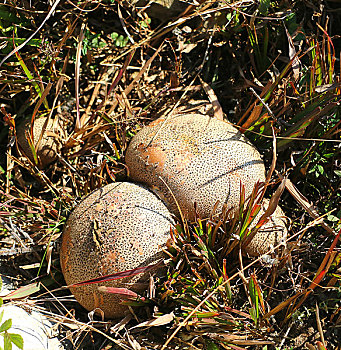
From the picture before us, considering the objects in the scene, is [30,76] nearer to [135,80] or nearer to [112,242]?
[135,80]

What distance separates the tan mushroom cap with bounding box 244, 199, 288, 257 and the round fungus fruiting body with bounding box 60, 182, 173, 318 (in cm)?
38

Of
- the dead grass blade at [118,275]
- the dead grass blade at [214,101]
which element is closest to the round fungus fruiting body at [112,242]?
the dead grass blade at [118,275]

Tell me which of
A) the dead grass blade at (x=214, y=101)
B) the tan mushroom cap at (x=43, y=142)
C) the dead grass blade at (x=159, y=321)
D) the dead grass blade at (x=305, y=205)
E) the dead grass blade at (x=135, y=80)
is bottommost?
the dead grass blade at (x=159, y=321)

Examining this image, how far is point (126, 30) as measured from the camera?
90.2 inches

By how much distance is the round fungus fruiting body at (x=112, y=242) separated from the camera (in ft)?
5.81

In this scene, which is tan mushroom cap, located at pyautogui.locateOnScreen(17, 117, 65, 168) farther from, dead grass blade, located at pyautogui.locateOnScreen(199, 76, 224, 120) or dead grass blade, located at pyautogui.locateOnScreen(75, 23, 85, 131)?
dead grass blade, located at pyautogui.locateOnScreen(199, 76, 224, 120)

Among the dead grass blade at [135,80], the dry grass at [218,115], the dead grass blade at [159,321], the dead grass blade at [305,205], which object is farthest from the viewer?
the dead grass blade at [135,80]

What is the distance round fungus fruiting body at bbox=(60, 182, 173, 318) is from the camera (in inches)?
69.7

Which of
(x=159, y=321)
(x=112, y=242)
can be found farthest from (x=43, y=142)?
(x=159, y=321)

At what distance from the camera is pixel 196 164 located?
6.17 ft

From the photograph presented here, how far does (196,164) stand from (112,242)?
0.48m

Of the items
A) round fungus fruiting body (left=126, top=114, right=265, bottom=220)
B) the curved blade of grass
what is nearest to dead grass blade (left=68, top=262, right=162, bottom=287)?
round fungus fruiting body (left=126, top=114, right=265, bottom=220)

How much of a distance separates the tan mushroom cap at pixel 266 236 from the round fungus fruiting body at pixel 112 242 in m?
0.38

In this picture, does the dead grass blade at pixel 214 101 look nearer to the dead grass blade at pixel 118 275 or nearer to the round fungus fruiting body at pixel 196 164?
the round fungus fruiting body at pixel 196 164
